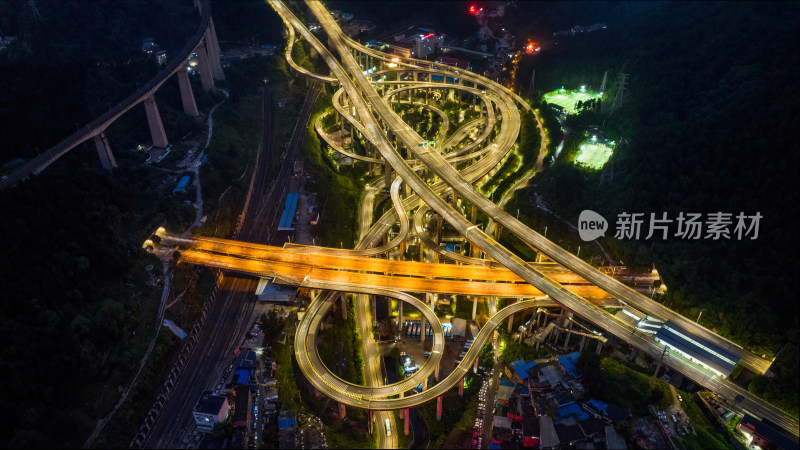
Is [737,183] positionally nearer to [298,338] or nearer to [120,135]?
[298,338]

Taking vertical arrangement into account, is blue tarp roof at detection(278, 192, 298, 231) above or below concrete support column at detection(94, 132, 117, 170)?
below

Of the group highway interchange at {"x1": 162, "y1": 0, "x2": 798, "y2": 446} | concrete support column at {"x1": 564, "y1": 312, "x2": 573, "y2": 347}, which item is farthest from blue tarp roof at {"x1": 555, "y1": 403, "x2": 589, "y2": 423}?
concrete support column at {"x1": 564, "y1": 312, "x2": 573, "y2": 347}

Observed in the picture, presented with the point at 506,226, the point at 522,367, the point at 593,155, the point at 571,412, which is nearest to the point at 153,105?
the point at 506,226

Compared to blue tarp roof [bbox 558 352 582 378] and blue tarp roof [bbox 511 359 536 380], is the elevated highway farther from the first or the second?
blue tarp roof [bbox 511 359 536 380]

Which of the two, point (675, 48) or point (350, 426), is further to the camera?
point (675, 48)

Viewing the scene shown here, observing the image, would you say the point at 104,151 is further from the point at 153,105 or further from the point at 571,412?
the point at 571,412

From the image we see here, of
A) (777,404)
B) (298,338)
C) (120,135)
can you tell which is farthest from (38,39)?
(777,404)

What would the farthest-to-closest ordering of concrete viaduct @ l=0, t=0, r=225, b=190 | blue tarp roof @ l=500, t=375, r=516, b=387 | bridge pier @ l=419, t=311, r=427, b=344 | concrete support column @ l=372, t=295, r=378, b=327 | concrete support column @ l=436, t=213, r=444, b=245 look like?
concrete support column @ l=436, t=213, r=444, b=245, concrete viaduct @ l=0, t=0, r=225, b=190, concrete support column @ l=372, t=295, r=378, b=327, bridge pier @ l=419, t=311, r=427, b=344, blue tarp roof @ l=500, t=375, r=516, b=387
